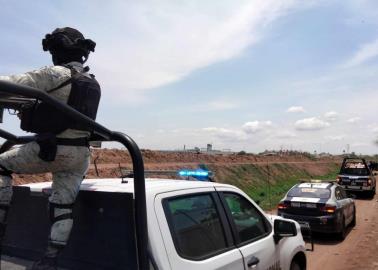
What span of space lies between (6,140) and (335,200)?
1016 cm

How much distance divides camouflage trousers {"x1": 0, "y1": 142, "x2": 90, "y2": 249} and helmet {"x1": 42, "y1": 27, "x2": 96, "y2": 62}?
63 cm

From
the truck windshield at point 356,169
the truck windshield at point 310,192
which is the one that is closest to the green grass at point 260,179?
the truck windshield at point 356,169

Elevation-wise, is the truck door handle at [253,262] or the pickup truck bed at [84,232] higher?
the pickup truck bed at [84,232]

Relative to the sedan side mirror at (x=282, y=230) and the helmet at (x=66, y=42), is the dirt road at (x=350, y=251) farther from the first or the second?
the helmet at (x=66, y=42)

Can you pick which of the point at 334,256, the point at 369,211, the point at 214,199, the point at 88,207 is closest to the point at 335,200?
the point at 334,256

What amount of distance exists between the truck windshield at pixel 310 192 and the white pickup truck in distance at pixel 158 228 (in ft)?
27.3

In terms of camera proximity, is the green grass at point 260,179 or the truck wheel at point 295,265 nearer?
the truck wheel at point 295,265

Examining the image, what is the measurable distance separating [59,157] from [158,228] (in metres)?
0.74

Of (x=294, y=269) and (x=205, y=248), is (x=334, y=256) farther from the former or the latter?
(x=205, y=248)

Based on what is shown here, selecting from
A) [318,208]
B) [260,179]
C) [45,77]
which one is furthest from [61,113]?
[260,179]

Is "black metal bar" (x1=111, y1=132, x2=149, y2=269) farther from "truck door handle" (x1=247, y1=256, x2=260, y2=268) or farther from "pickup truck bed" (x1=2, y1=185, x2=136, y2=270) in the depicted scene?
"truck door handle" (x1=247, y1=256, x2=260, y2=268)

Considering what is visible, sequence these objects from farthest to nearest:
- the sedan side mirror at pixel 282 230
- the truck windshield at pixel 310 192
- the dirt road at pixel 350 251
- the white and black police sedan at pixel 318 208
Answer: the truck windshield at pixel 310 192 < the white and black police sedan at pixel 318 208 < the dirt road at pixel 350 251 < the sedan side mirror at pixel 282 230

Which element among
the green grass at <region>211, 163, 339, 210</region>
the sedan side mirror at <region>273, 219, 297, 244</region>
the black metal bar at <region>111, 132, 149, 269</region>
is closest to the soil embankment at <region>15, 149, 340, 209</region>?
the green grass at <region>211, 163, 339, 210</region>

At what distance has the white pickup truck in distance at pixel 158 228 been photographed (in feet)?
9.30
